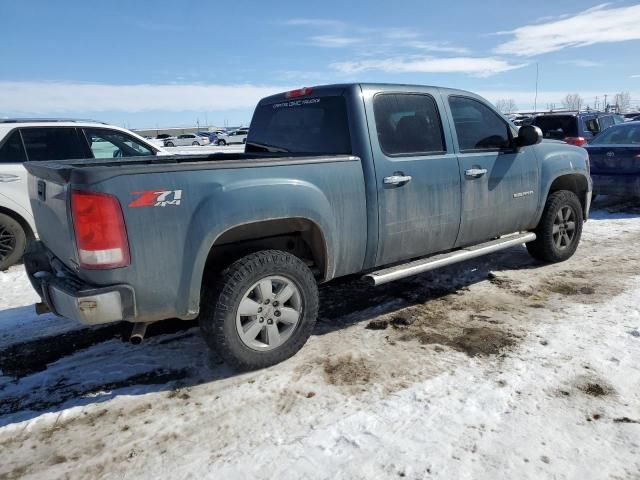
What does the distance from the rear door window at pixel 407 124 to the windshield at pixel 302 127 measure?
0.31 meters

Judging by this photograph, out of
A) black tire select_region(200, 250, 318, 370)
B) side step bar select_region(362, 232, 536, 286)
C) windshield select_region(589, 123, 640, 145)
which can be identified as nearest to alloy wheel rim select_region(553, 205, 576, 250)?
side step bar select_region(362, 232, 536, 286)

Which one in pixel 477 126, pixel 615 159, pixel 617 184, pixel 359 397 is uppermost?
pixel 477 126

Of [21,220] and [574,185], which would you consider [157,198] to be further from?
[574,185]

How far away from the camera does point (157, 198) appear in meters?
2.90

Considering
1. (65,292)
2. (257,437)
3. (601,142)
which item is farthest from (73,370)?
(601,142)

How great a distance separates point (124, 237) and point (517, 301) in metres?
3.57

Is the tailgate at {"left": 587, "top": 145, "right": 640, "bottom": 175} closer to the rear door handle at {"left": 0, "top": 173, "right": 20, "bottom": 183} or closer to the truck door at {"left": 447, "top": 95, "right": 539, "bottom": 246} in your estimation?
the truck door at {"left": 447, "top": 95, "right": 539, "bottom": 246}

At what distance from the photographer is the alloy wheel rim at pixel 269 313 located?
11.1 feet

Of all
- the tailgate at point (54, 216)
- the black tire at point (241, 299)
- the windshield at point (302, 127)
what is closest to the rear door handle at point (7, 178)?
the tailgate at point (54, 216)

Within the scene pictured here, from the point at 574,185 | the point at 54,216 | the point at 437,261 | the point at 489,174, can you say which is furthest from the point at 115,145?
the point at 574,185

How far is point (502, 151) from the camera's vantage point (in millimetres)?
4980

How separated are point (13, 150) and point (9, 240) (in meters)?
1.13

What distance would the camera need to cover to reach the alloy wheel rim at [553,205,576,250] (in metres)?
5.79

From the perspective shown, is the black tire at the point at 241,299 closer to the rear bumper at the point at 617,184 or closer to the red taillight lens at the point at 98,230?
the red taillight lens at the point at 98,230
